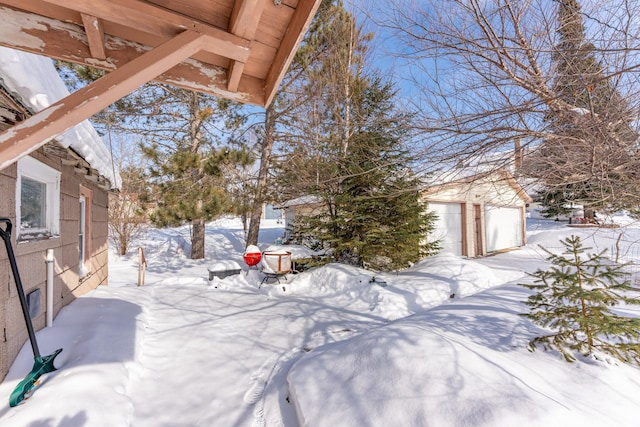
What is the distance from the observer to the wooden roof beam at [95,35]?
1522mm

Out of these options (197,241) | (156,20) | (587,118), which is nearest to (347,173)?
(587,118)

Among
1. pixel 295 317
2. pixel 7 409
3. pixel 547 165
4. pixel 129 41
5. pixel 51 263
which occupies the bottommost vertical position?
pixel 295 317

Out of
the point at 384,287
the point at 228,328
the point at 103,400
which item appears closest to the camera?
the point at 103,400

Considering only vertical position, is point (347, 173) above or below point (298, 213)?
above

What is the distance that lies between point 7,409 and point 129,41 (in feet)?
8.84

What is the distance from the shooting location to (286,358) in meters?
3.44

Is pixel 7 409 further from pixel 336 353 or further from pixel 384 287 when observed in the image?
pixel 384 287

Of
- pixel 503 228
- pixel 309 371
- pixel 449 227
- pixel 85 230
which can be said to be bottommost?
pixel 309 371

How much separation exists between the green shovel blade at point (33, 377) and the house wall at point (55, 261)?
239 millimetres

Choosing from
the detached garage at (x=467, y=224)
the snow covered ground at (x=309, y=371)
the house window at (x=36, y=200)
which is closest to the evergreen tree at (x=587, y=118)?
the snow covered ground at (x=309, y=371)

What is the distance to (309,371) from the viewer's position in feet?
8.82

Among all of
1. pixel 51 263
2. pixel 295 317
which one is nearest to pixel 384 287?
pixel 295 317

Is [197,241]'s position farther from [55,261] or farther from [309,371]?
[309,371]

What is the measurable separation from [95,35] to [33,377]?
2660mm
